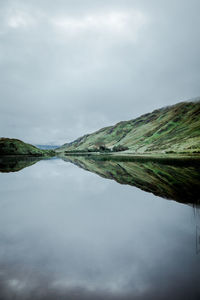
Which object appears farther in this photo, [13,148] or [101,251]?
[13,148]

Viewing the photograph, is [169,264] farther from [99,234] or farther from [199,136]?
[199,136]

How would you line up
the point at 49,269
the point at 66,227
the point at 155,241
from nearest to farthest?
the point at 49,269
the point at 155,241
the point at 66,227

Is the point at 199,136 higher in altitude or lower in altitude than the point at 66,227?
higher

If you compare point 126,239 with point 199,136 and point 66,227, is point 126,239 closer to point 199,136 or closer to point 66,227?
point 66,227

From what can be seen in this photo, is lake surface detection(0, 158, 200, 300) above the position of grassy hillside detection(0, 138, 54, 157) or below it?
below

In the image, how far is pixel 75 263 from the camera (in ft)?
25.5

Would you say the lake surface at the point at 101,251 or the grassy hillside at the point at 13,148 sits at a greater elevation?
the grassy hillside at the point at 13,148

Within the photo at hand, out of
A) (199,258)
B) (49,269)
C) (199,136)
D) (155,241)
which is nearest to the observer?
(49,269)

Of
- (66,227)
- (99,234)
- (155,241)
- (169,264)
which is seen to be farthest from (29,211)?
(169,264)

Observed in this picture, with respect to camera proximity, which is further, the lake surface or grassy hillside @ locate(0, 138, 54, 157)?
grassy hillside @ locate(0, 138, 54, 157)

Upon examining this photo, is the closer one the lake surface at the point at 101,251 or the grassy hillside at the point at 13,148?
the lake surface at the point at 101,251

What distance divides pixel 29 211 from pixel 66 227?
527 centimetres

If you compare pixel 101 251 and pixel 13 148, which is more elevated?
pixel 13 148

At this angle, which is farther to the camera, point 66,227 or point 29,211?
point 29,211
